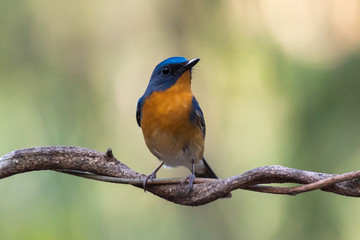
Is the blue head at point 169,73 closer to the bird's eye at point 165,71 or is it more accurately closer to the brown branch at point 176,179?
the bird's eye at point 165,71

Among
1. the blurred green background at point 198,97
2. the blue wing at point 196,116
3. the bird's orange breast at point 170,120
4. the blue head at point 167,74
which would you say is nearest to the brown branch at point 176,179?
the blurred green background at point 198,97

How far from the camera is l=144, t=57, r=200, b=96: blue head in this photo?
3900mm

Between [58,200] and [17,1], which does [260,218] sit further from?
[17,1]

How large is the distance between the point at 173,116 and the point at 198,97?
1.12 meters

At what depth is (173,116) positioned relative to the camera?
3.70 meters

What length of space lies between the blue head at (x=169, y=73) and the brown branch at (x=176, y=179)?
5.89ft

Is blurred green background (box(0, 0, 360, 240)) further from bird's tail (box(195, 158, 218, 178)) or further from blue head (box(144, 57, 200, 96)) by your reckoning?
blue head (box(144, 57, 200, 96))

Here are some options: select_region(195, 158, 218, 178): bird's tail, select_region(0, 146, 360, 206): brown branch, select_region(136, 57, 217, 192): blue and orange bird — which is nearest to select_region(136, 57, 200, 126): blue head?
select_region(136, 57, 217, 192): blue and orange bird

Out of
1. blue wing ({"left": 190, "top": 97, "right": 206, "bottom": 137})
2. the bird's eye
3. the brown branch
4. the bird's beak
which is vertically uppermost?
the bird's eye

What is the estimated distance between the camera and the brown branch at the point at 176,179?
5.99 ft

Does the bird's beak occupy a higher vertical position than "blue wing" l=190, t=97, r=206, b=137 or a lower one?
higher

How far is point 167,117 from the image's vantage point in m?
3.70

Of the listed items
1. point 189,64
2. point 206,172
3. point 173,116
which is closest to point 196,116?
point 173,116

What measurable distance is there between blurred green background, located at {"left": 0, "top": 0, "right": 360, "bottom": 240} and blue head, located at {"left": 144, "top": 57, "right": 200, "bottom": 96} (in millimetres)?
302
